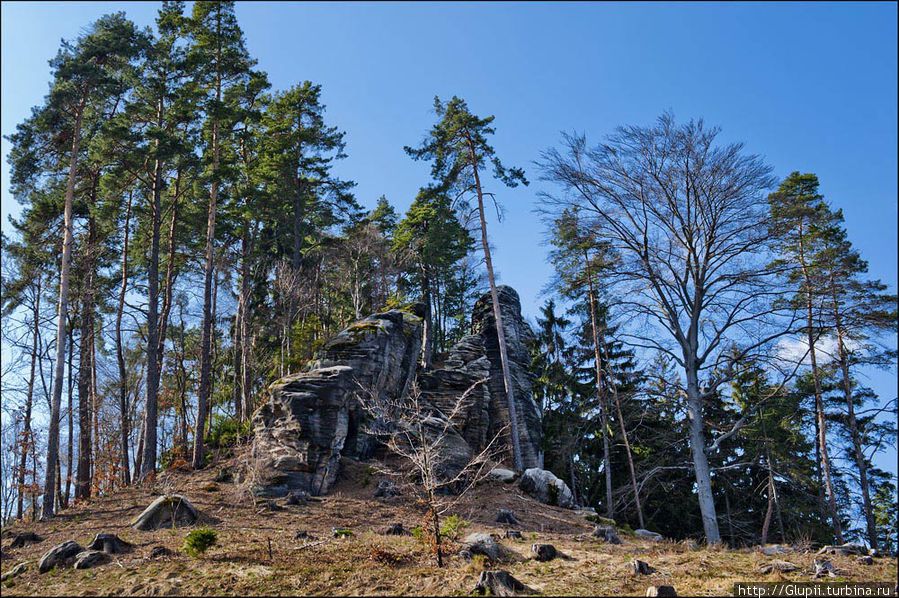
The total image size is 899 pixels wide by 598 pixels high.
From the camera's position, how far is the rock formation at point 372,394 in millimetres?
16547

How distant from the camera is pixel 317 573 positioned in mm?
8719

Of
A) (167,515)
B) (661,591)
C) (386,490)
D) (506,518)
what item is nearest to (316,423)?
(386,490)

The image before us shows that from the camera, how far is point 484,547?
32.0 ft

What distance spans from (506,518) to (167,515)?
7959mm

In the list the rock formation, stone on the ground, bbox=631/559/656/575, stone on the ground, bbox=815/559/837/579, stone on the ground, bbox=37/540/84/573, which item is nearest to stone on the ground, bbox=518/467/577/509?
the rock formation

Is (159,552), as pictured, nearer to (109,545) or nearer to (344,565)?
(109,545)

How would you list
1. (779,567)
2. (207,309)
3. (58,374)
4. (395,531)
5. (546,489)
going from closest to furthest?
(779,567)
(395,531)
(58,374)
(546,489)
(207,309)

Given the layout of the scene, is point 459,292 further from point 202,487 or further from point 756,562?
point 756,562

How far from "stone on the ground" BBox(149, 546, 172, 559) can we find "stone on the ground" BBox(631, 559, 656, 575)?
7.72 metres

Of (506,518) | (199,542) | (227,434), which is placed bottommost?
(506,518)

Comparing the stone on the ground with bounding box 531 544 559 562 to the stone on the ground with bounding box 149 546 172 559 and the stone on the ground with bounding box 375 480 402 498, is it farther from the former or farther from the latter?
the stone on the ground with bounding box 375 480 402 498

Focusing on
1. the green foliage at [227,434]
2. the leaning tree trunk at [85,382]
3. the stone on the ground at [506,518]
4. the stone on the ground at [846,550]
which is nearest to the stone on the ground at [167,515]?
the stone on the ground at [506,518]

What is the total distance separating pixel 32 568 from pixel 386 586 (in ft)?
20.5

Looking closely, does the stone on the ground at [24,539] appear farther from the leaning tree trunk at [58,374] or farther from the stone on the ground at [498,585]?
the stone on the ground at [498,585]
